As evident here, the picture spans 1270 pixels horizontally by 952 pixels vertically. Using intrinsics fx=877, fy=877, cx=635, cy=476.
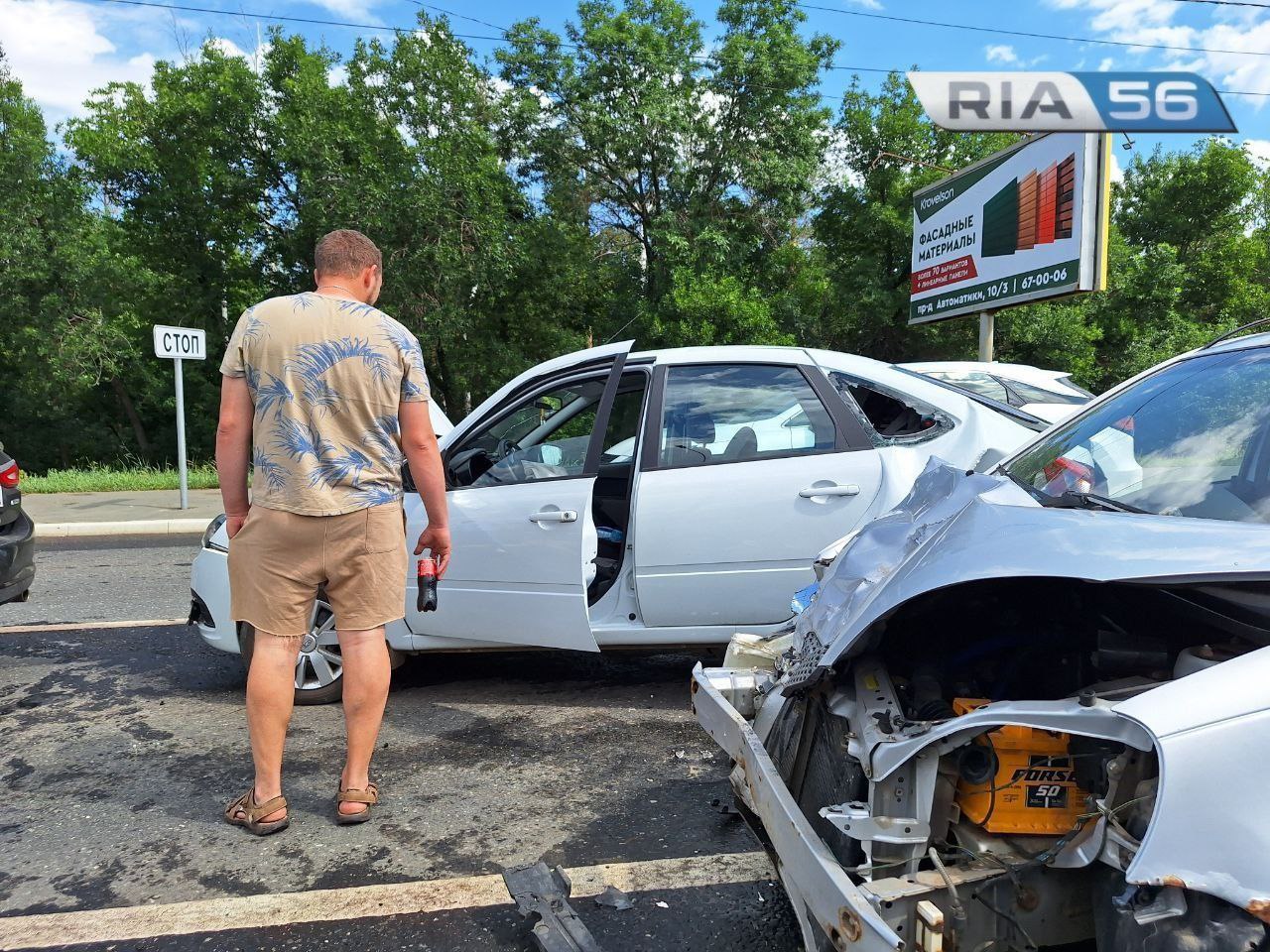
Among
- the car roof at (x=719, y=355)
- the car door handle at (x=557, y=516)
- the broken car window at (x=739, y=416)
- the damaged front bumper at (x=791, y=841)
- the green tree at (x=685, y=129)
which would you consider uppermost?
the green tree at (x=685, y=129)

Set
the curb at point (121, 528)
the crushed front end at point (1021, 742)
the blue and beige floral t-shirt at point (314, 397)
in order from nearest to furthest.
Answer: the crushed front end at point (1021, 742) → the blue and beige floral t-shirt at point (314, 397) → the curb at point (121, 528)

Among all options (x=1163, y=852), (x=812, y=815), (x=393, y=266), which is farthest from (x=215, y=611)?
(x=393, y=266)

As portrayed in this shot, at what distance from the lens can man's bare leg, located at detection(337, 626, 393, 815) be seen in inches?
120

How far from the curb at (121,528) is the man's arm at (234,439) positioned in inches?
344

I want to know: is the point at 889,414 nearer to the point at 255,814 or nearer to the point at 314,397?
the point at 314,397

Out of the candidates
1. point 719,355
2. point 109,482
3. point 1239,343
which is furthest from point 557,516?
point 109,482

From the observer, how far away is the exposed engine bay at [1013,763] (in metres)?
1.52

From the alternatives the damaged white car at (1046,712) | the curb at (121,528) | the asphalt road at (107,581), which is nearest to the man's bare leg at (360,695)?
the damaged white car at (1046,712)

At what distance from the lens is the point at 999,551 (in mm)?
1841

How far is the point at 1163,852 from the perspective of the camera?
1356 mm

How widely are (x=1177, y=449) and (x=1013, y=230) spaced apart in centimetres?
1186

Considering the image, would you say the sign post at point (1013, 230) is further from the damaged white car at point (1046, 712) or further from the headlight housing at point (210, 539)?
the headlight housing at point (210, 539)

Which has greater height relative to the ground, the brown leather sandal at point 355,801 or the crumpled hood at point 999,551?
the crumpled hood at point 999,551

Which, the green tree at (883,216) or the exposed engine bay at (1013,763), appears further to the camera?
the green tree at (883,216)
